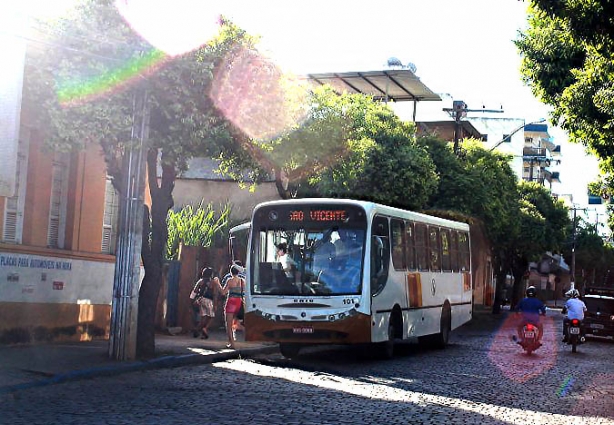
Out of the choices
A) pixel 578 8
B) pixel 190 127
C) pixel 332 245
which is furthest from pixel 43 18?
pixel 578 8

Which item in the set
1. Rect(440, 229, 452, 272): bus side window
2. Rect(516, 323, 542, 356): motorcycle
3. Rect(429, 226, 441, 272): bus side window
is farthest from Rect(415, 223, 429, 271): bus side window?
Rect(516, 323, 542, 356): motorcycle

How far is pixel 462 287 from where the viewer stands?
997 inches

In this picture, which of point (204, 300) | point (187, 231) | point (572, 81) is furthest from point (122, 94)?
point (187, 231)

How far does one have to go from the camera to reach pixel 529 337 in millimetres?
21797

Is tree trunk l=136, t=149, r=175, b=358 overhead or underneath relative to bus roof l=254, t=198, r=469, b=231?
underneath

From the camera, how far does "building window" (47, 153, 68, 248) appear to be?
1859cm

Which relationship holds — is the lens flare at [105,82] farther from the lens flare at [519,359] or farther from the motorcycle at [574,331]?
the motorcycle at [574,331]

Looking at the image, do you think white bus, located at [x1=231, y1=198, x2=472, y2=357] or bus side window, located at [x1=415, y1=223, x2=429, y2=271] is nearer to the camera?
white bus, located at [x1=231, y1=198, x2=472, y2=357]

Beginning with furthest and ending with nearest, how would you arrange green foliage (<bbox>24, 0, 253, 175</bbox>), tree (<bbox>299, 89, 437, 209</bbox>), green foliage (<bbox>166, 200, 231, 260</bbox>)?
tree (<bbox>299, 89, 437, 209</bbox>) → green foliage (<bbox>166, 200, 231, 260</bbox>) → green foliage (<bbox>24, 0, 253, 175</bbox>)

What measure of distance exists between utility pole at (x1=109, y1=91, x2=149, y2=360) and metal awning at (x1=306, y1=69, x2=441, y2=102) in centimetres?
2923

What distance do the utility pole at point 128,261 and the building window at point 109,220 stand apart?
4.95m

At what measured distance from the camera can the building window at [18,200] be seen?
680 inches

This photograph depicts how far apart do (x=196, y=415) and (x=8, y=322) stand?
308 inches

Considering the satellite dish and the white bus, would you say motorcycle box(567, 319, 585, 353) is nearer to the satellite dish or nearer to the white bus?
the white bus
